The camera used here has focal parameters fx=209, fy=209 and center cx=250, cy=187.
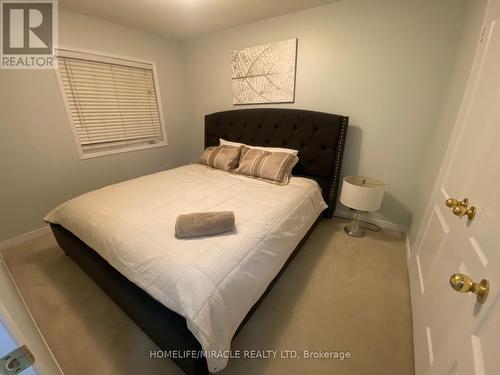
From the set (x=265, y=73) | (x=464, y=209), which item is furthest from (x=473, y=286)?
(x=265, y=73)

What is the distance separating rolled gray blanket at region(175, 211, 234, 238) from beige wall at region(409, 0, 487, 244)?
163cm

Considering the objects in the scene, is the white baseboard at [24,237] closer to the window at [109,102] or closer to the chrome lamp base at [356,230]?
the window at [109,102]

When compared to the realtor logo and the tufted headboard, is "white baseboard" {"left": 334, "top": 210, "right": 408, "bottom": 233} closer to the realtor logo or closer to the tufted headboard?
the tufted headboard

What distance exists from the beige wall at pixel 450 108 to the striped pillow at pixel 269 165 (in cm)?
116

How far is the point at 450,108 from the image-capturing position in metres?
1.60

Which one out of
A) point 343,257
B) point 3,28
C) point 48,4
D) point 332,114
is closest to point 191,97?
point 48,4

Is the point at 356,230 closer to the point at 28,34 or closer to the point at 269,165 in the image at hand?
the point at 269,165

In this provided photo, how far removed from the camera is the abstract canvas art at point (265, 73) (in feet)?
7.71

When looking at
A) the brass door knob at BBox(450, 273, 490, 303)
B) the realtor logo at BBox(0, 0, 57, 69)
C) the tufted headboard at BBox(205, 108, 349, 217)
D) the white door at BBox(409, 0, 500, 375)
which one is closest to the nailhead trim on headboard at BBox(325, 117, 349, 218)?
the tufted headboard at BBox(205, 108, 349, 217)

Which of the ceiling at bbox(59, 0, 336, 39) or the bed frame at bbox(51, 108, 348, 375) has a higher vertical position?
the ceiling at bbox(59, 0, 336, 39)

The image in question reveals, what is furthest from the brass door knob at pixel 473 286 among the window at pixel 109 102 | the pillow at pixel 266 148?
the window at pixel 109 102

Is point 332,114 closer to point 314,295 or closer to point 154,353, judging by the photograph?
point 314,295

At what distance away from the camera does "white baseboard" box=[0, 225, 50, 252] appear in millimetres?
2086

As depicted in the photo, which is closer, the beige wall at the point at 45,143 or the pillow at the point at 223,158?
the beige wall at the point at 45,143
